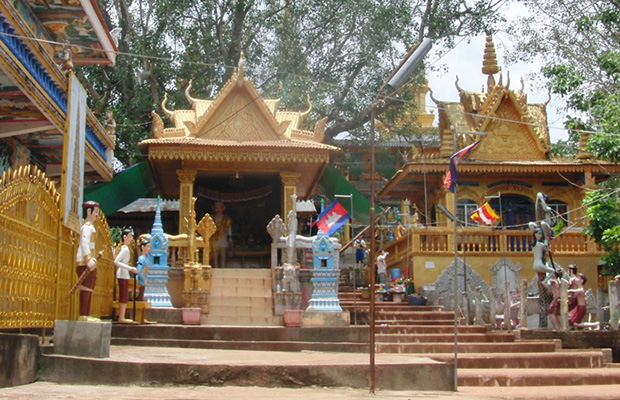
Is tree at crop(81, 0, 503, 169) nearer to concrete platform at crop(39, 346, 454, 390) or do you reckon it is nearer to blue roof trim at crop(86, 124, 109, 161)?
blue roof trim at crop(86, 124, 109, 161)

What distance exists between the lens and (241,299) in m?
14.6

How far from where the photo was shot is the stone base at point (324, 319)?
1349 centimetres

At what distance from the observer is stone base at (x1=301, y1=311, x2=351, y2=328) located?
13492mm

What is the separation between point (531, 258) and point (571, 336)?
274 inches

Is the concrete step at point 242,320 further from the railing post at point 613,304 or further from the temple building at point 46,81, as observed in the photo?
the railing post at point 613,304

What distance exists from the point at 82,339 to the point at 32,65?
592 cm

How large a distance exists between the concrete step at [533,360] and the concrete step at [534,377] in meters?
0.32

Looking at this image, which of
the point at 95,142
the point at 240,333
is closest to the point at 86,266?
the point at 240,333

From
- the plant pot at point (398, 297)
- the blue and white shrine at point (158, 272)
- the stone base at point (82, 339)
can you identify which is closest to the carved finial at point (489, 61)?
the plant pot at point (398, 297)

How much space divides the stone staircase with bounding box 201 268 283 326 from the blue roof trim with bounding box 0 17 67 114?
4.51m

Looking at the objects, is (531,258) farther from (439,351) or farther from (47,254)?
(47,254)

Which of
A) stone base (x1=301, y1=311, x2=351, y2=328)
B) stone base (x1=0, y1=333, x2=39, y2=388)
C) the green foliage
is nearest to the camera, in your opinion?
stone base (x1=0, y1=333, x2=39, y2=388)

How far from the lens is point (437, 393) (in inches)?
311

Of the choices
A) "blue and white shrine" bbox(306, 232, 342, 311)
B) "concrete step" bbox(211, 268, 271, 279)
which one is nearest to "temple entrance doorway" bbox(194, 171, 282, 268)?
"concrete step" bbox(211, 268, 271, 279)
